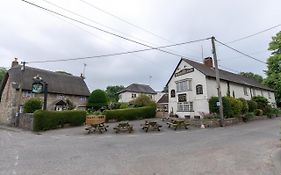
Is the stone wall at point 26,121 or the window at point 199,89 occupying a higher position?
the window at point 199,89

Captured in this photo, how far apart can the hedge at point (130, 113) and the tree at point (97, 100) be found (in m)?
10.6

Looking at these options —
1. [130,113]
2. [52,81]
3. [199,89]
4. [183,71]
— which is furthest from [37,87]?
[199,89]

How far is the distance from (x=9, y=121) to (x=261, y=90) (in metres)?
44.4

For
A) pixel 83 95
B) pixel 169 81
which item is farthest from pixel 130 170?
pixel 83 95

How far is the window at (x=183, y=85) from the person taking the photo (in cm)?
2703

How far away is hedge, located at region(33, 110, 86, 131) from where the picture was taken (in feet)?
60.0

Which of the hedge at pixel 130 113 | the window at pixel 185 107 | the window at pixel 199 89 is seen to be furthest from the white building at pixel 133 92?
the window at pixel 199 89

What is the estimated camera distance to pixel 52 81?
112 ft

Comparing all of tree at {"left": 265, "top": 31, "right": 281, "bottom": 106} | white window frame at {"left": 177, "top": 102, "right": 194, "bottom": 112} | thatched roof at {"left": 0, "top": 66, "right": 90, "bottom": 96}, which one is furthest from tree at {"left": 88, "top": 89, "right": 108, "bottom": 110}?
tree at {"left": 265, "top": 31, "right": 281, "bottom": 106}

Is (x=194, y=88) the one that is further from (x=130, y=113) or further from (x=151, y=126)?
(x=151, y=126)

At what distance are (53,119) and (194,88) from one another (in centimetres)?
1836

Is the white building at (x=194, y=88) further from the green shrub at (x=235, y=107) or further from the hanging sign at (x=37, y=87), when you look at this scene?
the hanging sign at (x=37, y=87)

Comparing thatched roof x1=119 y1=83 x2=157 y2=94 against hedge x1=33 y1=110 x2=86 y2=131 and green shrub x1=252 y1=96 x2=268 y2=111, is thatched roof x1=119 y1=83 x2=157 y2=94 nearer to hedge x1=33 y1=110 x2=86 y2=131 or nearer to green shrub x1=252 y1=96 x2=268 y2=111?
hedge x1=33 y1=110 x2=86 y2=131

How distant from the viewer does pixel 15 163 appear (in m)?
6.55
